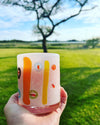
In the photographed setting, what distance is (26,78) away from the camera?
4.02 feet

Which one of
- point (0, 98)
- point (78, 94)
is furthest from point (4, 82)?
point (78, 94)

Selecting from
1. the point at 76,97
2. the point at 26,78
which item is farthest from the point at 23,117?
the point at 76,97

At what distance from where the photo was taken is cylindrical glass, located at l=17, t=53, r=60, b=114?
1.20 m

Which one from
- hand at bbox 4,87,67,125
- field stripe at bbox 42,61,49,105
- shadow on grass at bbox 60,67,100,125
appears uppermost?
field stripe at bbox 42,61,49,105

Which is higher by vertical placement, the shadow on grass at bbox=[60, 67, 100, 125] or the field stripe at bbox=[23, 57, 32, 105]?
the field stripe at bbox=[23, 57, 32, 105]

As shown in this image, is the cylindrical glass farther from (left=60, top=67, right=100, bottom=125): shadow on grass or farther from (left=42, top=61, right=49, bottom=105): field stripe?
(left=60, top=67, right=100, bottom=125): shadow on grass

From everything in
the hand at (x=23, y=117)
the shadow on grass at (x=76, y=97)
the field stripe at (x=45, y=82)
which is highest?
the field stripe at (x=45, y=82)

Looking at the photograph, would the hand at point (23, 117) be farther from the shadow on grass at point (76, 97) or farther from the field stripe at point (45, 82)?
the shadow on grass at point (76, 97)

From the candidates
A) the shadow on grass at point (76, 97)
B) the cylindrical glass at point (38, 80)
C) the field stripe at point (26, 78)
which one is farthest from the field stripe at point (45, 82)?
the shadow on grass at point (76, 97)

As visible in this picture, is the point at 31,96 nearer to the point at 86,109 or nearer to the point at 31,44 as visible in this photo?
the point at 86,109

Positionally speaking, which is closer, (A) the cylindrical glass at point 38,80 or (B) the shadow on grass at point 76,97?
(A) the cylindrical glass at point 38,80

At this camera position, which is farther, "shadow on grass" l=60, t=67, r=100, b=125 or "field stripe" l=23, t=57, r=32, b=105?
"shadow on grass" l=60, t=67, r=100, b=125

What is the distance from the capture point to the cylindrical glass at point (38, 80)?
47.1 inches

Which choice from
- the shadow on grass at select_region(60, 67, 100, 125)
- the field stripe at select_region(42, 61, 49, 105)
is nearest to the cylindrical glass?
the field stripe at select_region(42, 61, 49, 105)
